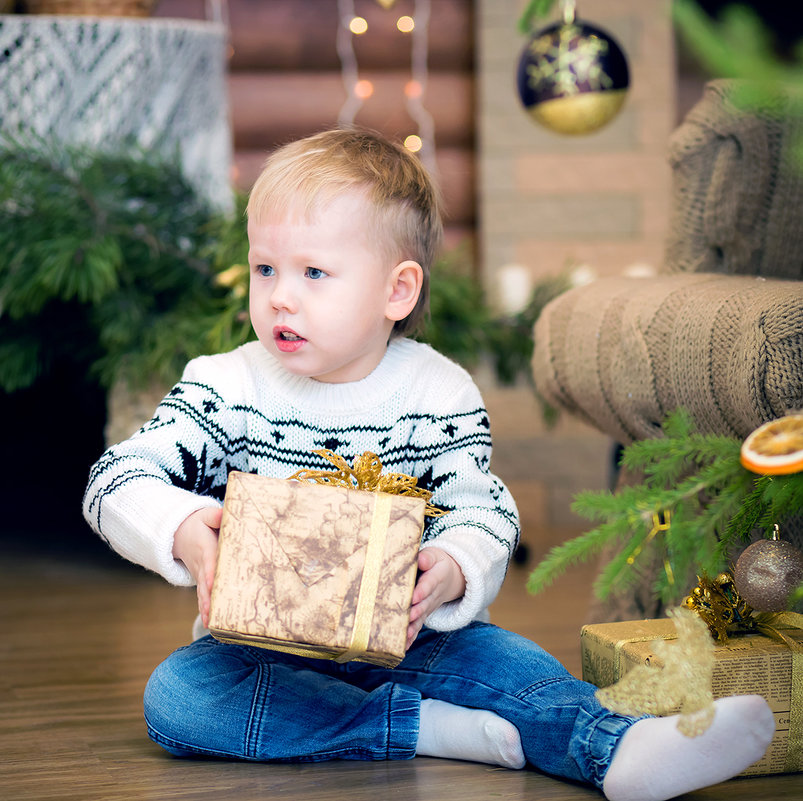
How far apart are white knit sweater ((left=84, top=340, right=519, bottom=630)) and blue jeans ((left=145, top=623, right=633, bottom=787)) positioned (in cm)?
9

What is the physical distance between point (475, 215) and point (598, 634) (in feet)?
6.38

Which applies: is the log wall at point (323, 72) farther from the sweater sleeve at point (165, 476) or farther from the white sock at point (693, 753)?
the white sock at point (693, 753)

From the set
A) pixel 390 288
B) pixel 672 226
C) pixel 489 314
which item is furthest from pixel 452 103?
pixel 390 288

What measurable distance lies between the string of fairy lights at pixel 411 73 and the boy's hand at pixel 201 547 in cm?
190

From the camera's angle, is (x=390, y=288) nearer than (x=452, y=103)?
Yes

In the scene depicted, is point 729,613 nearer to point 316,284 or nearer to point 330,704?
point 330,704

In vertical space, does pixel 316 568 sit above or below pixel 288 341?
below

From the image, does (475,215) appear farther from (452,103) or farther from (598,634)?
(598,634)

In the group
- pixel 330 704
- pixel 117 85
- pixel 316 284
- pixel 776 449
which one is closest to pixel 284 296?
pixel 316 284

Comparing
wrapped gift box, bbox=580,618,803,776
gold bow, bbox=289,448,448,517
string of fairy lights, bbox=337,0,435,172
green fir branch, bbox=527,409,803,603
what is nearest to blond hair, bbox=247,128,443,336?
gold bow, bbox=289,448,448,517

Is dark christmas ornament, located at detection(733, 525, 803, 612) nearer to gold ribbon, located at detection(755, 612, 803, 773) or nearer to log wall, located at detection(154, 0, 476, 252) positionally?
gold ribbon, located at detection(755, 612, 803, 773)

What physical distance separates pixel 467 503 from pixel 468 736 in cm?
25

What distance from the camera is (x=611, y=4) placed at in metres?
2.76

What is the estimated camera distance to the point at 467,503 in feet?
3.91
